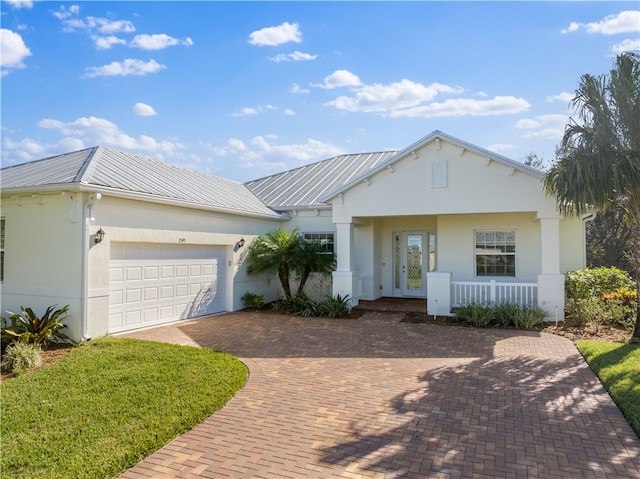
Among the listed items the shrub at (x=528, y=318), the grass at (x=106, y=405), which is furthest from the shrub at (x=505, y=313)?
the grass at (x=106, y=405)

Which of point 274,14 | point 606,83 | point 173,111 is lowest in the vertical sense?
point 606,83

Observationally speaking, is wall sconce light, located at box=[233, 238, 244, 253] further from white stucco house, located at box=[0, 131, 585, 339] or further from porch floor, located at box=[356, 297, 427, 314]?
porch floor, located at box=[356, 297, 427, 314]

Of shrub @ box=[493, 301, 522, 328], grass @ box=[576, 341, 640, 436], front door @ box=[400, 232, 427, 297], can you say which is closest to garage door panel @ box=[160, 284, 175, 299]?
front door @ box=[400, 232, 427, 297]

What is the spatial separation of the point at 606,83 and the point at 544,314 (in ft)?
19.9

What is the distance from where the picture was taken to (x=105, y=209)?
32.2 feet

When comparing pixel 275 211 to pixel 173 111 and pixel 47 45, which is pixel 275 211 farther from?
pixel 47 45

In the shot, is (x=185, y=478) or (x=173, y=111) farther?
(x=173, y=111)

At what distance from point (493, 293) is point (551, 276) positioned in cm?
164

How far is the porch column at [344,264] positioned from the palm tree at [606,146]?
20.8 ft

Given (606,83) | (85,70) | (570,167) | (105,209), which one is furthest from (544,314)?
(85,70)

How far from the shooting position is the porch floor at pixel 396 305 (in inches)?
542

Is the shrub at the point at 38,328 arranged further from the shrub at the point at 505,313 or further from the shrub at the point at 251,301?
the shrub at the point at 505,313

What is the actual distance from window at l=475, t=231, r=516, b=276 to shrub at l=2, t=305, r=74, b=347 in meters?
12.3

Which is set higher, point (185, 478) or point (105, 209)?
point (105, 209)
